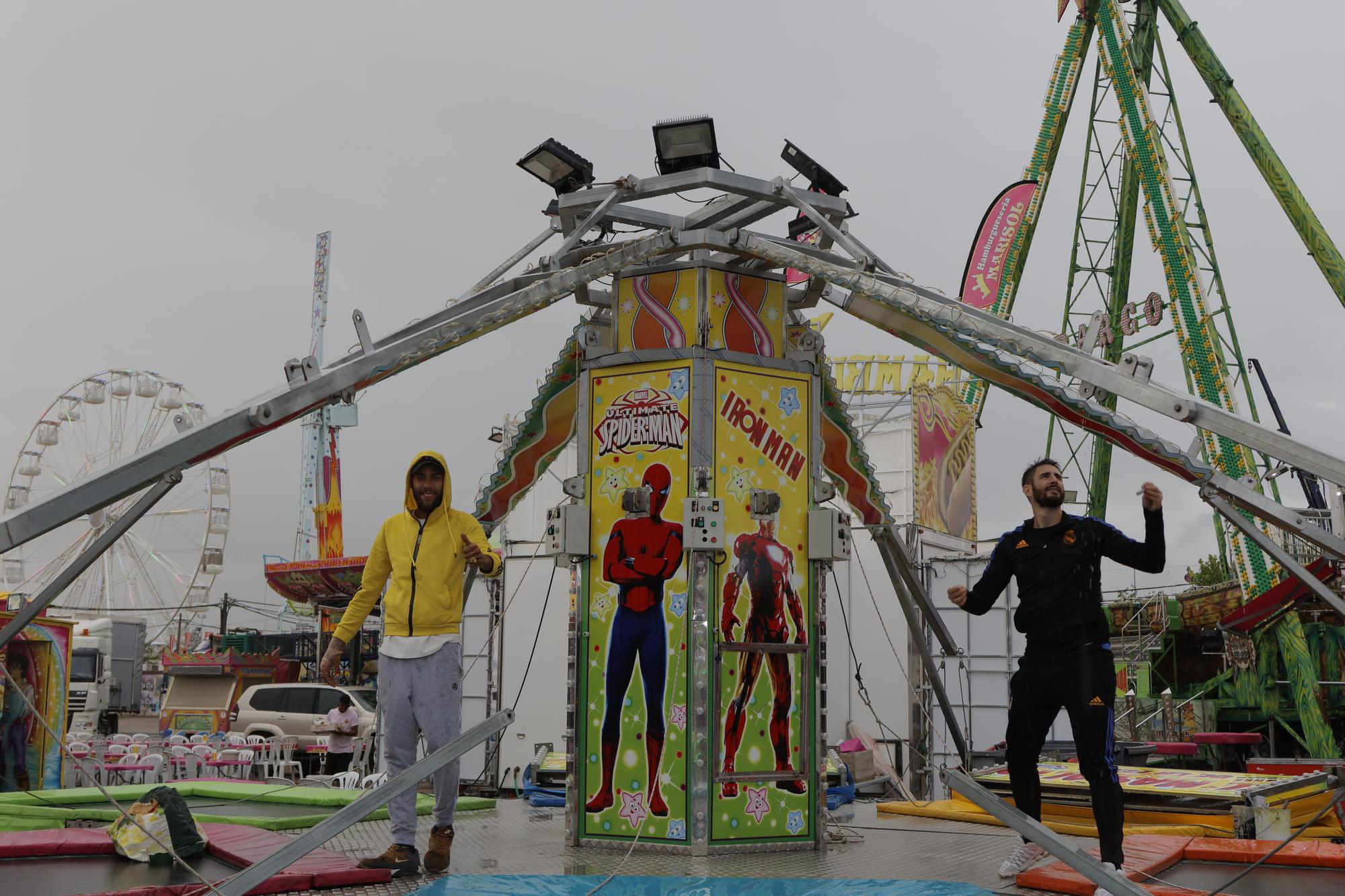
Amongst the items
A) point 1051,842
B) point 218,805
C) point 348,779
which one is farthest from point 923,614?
point 348,779

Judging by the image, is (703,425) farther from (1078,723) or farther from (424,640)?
(1078,723)

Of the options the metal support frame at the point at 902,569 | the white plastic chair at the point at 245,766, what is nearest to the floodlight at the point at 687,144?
the metal support frame at the point at 902,569

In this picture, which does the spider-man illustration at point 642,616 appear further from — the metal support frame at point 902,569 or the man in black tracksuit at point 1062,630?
the metal support frame at point 902,569

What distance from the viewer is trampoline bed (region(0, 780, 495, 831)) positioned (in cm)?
710

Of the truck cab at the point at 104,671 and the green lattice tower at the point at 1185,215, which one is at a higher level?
the green lattice tower at the point at 1185,215

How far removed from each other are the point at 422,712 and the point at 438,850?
671mm

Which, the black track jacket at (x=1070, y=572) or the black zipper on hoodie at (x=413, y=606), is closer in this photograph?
the black track jacket at (x=1070, y=572)

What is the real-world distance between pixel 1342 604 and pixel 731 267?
3760 millimetres

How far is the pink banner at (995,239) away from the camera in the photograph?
22.9 metres

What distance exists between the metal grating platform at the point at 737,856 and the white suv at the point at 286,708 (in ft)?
55.1

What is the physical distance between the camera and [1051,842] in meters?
4.46

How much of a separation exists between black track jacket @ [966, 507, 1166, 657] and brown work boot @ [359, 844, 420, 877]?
3.05 meters

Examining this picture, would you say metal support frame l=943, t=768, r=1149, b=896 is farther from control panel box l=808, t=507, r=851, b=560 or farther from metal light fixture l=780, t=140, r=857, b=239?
metal light fixture l=780, t=140, r=857, b=239

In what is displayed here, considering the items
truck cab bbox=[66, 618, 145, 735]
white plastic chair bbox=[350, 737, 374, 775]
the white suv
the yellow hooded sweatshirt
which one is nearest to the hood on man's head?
the yellow hooded sweatshirt
